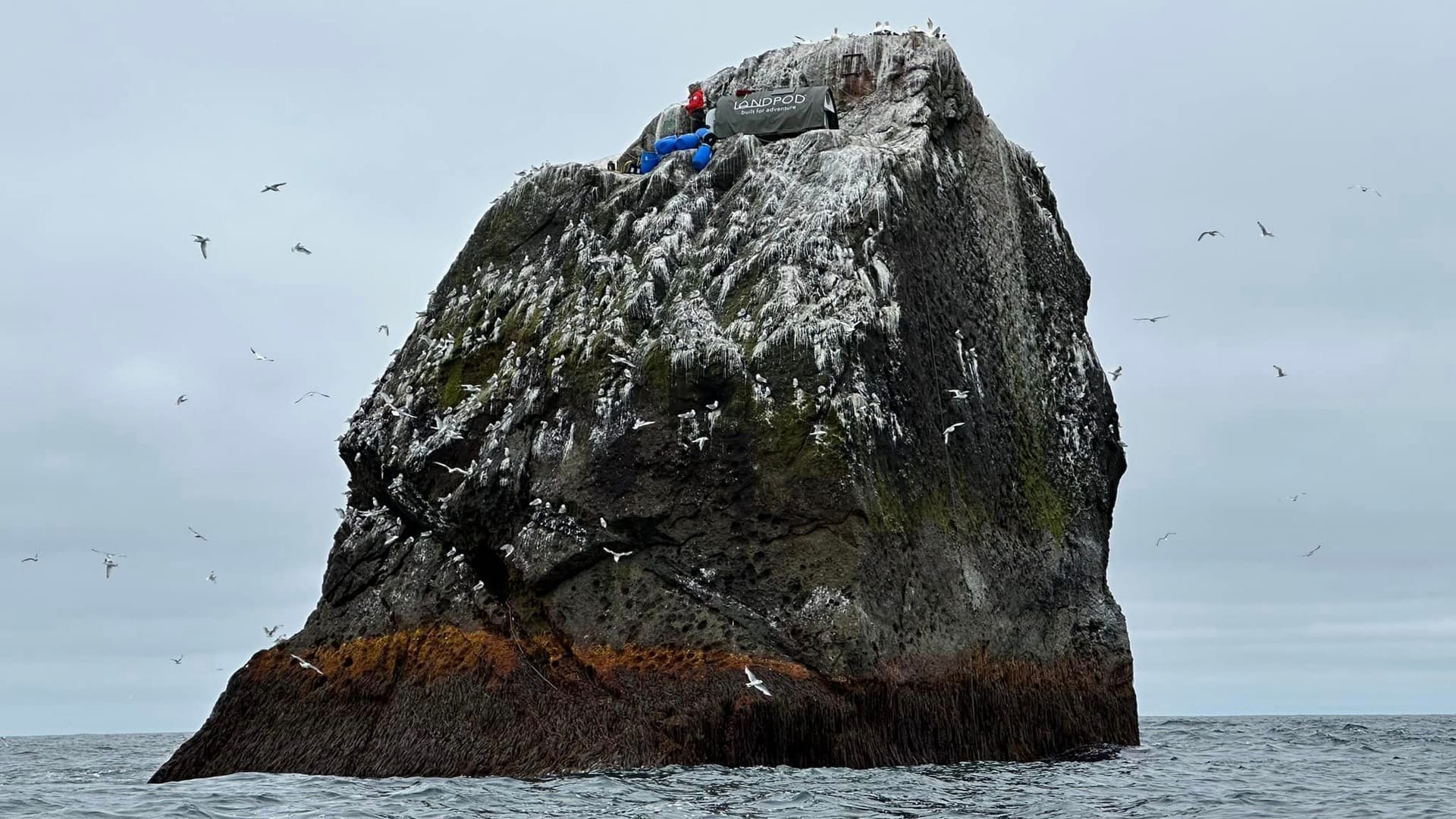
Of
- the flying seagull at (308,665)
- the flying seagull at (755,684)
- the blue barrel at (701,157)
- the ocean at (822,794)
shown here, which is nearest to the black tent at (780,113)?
the blue barrel at (701,157)

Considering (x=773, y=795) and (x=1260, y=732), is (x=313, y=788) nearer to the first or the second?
(x=773, y=795)

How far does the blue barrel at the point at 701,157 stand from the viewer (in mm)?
30453

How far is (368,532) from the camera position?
28.1 m

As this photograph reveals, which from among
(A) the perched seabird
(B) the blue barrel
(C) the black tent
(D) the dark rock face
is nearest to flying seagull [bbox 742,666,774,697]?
(D) the dark rock face

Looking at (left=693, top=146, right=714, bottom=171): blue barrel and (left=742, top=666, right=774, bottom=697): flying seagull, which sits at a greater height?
(left=693, top=146, right=714, bottom=171): blue barrel

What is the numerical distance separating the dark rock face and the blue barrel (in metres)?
0.19

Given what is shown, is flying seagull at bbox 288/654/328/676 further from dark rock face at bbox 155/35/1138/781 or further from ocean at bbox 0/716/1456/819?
ocean at bbox 0/716/1456/819

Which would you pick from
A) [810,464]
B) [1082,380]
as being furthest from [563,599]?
[1082,380]

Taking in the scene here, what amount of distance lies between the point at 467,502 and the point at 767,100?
10353mm

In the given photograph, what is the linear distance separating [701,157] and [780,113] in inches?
76.7

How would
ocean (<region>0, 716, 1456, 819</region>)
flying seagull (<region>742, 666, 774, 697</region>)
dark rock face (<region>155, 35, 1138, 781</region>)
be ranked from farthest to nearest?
dark rock face (<region>155, 35, 1138, 781</region>)
flying seagull (<region>742, 666, 774, 697</region>)
ocean (<region>0, 716, 1456, 819</region>)

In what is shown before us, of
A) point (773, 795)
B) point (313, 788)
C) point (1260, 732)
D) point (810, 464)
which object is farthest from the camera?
point (1260, 732)

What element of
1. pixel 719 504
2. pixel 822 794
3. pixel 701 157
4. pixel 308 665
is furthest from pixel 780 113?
pixel 822 794

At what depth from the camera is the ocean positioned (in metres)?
19.6
